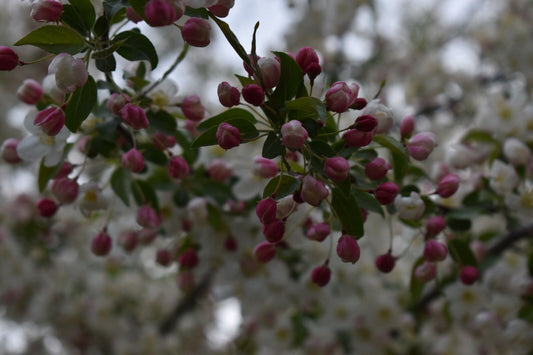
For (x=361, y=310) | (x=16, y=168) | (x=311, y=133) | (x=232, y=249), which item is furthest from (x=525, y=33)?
(x=16, y=168)

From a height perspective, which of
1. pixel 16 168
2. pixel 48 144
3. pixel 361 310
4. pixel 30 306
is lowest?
pixel 361 310

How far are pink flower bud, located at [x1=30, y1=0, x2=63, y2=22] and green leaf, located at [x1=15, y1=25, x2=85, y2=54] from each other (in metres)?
0.02

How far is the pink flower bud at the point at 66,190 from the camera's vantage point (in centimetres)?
109

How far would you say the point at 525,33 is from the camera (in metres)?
2.96

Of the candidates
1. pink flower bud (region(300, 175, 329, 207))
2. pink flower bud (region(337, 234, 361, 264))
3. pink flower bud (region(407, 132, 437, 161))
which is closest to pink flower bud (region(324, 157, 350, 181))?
pink flower bud (region(300, 175, 329, 207))

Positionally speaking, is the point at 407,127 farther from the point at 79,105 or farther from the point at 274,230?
the point at 79,105

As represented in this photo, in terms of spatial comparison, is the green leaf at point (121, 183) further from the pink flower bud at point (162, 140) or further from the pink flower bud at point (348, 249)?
the pink flower bud at point (348, 249)

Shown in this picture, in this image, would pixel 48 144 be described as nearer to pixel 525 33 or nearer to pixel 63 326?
pixel 63 326

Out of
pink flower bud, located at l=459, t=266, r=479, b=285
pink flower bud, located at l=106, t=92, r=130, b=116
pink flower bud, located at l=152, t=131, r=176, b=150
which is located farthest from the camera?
pink flower bud, located at l=459, t=266, r=479, b=285

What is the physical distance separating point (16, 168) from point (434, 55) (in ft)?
9.92

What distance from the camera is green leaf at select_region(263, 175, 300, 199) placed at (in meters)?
0.87

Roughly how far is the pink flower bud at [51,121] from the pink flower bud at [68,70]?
7 centimetres

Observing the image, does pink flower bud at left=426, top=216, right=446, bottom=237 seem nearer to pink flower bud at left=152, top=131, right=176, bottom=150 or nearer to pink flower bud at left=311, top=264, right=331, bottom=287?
pink flower bud at left=311, top=264, right=331, bottom=287

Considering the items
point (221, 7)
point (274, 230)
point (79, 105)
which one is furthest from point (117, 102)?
point (274, 230)
